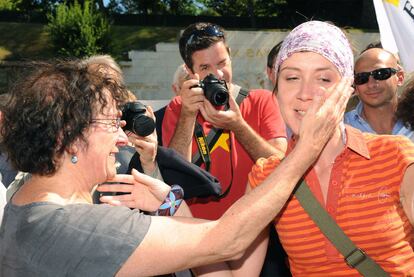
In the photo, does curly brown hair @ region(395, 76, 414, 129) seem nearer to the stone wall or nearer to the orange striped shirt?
the orange striped shirt

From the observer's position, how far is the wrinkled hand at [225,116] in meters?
2.91

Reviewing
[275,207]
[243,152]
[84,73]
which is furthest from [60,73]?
[243,152]

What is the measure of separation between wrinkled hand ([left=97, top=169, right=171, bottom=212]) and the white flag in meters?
2.06

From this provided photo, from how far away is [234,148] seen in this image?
10.7 ft

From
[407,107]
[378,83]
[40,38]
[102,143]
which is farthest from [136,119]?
[40,38]

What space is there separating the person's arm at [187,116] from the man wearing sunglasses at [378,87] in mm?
1535

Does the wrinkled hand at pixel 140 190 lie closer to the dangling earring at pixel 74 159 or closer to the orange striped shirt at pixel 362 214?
the dangling earring at pixel 74 159

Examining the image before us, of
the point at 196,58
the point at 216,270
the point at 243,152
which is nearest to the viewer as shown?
the point at 216,270

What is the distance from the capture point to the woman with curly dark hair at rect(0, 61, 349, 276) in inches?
67.9

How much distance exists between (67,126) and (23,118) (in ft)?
0.49

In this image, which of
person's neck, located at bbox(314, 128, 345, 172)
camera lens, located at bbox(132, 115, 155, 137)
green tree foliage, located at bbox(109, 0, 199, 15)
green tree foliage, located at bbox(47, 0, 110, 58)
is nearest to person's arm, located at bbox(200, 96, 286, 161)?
camera lens, located at bbox(132, 115, 155, 137)

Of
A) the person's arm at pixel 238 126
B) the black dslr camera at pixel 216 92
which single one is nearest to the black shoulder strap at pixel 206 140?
the person's arm at pixel 238 126

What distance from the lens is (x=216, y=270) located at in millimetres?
2273

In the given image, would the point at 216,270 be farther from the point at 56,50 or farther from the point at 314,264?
the point at 56,50
